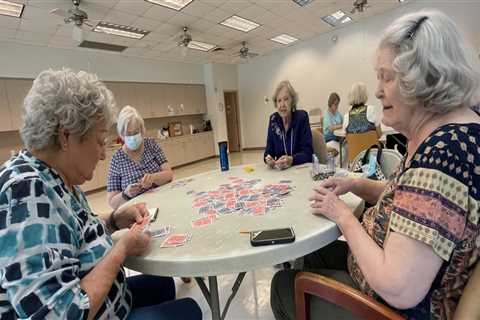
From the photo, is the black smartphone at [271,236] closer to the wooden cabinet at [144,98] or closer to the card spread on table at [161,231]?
the card spread on table at [161,231]

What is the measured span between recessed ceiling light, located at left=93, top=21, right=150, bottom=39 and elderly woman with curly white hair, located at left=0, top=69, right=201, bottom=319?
496cm

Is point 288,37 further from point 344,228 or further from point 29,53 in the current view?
point 344,228

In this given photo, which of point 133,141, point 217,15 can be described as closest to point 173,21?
point 217,15

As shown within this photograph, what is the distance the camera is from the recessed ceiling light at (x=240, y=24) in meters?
5.50

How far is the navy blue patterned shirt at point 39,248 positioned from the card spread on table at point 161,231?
0.28 m

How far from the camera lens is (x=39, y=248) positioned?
62cm

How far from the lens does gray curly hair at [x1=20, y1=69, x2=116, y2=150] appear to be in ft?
2.51

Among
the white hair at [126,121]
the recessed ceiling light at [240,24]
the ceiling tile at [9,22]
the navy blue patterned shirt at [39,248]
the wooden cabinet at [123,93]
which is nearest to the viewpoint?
the navy blue patterned shirt at [39,248]

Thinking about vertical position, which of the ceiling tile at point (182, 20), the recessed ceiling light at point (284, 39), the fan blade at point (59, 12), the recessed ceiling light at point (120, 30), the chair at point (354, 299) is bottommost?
the chair at point (354, 299)

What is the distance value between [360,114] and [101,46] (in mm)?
5615

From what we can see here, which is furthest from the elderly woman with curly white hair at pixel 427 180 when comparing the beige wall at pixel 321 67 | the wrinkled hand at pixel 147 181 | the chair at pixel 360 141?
the beige wall at pixel 321 67

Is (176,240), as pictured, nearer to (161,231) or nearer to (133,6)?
(161,231)

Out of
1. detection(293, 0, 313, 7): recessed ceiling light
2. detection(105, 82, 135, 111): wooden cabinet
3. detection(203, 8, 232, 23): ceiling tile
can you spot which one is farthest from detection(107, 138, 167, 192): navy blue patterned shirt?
detection(105, 82, 135, 111): wooden cabinet

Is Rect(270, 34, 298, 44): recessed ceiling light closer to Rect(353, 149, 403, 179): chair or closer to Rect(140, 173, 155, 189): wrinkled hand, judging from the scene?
Rect(353, 149, 403, 179): chair
